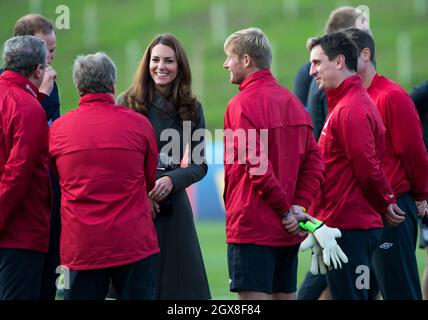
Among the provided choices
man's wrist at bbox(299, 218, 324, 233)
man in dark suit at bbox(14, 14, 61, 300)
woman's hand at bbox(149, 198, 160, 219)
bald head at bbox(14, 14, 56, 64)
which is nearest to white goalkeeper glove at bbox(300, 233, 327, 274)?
man's wrist at bbox(299, 218, 324, 233)

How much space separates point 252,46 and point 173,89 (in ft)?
2.60

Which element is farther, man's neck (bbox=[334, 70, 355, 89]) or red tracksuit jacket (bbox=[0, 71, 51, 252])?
man's neck (bbox=[334, 70, 355, 89])

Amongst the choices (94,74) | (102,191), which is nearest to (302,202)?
(102,191)

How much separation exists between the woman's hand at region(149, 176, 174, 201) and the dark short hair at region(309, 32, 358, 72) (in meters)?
1.34

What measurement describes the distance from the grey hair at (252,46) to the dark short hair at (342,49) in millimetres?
467

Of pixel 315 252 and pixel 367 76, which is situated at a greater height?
pixel 367 76

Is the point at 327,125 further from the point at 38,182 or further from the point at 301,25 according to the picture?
the point at 301,25

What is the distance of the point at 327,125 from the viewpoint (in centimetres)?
651

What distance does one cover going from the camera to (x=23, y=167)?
5.84 meters

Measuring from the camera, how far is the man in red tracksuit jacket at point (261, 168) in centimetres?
605

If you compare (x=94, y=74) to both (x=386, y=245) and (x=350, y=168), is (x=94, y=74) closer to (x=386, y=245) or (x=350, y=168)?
(x=350, y=168)

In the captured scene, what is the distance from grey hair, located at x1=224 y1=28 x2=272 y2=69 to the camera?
6312 millimetres

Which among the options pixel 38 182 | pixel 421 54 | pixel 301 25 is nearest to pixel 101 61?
pixel 38 182

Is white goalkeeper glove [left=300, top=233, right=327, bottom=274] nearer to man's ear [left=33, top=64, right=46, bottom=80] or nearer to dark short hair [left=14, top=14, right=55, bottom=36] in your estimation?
man's ear [left=33, top=64, right=46, bottom=80]
